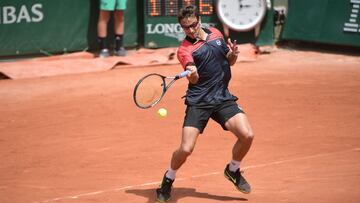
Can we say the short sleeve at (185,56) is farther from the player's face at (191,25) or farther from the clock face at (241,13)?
the clock face at (241,13)

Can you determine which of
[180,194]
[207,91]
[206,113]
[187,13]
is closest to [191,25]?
[187,13]

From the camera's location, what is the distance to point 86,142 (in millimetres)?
9781

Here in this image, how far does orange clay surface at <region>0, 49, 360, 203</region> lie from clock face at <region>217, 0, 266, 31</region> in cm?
147

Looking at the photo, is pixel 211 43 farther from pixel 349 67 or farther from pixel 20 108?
pixel 349 67

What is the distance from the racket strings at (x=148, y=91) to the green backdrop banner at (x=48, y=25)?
6841 mm

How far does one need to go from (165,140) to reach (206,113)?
2585 mm

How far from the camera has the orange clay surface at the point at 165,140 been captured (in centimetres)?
795

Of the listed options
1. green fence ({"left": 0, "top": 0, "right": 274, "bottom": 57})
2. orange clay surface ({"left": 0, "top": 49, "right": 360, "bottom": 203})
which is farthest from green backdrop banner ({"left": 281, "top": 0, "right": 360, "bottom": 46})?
orange clay surface ({"left": 0, "top": 49, "right": 360, "bottom": 203})

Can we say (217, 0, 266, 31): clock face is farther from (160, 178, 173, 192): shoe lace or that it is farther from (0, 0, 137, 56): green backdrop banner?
(160, 178, 173, 192): shoe lace

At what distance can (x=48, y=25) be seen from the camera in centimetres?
1443

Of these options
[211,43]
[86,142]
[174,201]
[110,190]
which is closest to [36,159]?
[86,142]

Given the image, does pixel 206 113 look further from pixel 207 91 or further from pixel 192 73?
pixel 192 73

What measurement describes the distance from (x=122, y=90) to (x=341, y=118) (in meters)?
3.80

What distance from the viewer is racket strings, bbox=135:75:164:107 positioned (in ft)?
25.2
